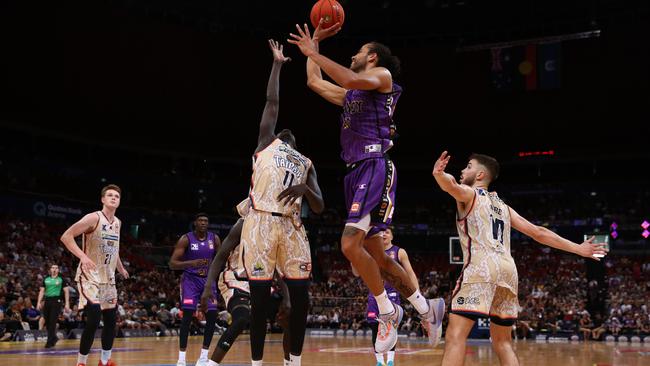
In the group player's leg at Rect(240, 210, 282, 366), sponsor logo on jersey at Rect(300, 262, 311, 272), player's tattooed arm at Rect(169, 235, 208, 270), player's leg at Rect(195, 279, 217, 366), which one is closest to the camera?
player's leg at Rect(240, 210, 282, 366)

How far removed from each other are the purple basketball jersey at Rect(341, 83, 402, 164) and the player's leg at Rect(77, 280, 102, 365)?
4.26 meters

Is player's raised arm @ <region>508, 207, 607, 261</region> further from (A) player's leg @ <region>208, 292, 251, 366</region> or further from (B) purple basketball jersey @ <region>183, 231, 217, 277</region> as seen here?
(B) purple basketball jersey @ <region>183, 231, 217, 277</region>

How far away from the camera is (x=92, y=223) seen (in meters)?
8.88

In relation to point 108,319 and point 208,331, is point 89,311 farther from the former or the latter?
point 208,331

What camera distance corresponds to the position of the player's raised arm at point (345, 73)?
579cm

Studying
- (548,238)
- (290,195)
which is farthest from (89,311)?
(548,238)

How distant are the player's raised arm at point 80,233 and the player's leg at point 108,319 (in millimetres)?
686

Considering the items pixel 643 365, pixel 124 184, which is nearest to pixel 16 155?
pixel 124 184

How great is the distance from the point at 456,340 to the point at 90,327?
16.0 ft

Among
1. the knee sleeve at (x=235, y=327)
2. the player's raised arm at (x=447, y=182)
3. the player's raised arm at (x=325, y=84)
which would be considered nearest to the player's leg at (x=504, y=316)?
the player's raised arm at (x=447, y=182)

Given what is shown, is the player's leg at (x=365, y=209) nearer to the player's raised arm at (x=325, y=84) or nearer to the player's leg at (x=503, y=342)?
the player's raised arm at (x=325, y=84)

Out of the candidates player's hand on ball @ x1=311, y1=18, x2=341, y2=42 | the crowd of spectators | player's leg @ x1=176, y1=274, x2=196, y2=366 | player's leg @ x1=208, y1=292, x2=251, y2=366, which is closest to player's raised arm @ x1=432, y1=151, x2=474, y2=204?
player's hand on ball @ x1=311, y1=18, x2=341, y2=42

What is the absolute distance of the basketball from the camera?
655 centimetres

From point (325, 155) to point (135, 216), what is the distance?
1167cm
